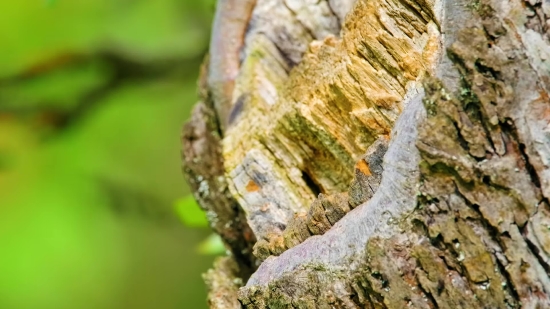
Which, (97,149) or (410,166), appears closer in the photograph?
(410,166)

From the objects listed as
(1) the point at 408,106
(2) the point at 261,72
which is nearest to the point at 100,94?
(2) the point at 261,72

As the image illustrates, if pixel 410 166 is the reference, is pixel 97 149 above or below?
above

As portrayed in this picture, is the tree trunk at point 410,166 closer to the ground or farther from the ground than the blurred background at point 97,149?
closer to the ground

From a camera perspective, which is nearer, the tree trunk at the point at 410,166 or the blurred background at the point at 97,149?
the tree trunk at the point at 410,166

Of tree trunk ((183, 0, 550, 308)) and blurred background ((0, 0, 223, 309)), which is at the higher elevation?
blurred background ((0, 0, 223, 309))
